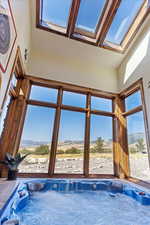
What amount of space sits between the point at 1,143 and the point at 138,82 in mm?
3538

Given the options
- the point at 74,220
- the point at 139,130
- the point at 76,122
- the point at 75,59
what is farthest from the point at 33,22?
the point at 74,220

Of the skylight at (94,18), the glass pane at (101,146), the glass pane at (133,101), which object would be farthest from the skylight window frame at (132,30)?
the glass pane at (101,146)

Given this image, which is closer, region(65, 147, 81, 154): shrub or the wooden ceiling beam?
the wooden ceiling beam

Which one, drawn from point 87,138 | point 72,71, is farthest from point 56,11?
point 87,138

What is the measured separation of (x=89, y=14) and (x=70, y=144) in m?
3.29

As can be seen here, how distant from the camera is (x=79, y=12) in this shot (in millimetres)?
2891

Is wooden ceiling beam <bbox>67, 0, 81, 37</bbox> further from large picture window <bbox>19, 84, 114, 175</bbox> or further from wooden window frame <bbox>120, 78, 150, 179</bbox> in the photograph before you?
wooden window frame <bbox>120, 78, 150, 179</bbox>

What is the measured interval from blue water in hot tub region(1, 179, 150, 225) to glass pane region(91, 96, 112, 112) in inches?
79.7

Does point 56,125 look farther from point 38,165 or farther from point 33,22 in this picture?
point 33,22

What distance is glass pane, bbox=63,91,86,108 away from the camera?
366 cm

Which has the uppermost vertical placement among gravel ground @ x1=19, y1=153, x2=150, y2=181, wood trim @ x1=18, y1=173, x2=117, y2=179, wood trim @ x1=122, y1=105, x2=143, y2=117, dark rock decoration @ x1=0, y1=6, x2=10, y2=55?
dark rock decoration @ x1=0, y1=6, x2=10, y2=55

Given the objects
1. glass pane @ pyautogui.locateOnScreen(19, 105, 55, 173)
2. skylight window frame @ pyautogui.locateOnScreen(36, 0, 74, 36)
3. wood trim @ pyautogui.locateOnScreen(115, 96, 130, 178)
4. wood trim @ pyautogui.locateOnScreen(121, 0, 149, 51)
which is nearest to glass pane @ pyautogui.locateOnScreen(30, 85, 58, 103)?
glass pane @ pyautogui.locateOnScreen(19, 105, 55, 173)

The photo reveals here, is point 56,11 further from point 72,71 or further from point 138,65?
point 138,65

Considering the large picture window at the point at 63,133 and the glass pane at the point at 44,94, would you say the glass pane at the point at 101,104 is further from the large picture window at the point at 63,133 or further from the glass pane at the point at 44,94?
the glass pane at the point at 44,94
